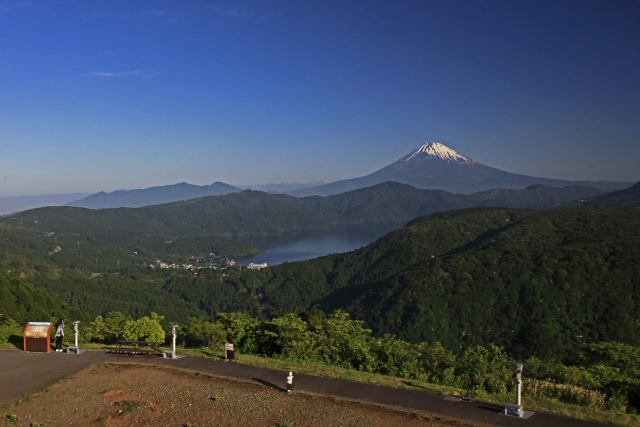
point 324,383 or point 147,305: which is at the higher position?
point 324,383

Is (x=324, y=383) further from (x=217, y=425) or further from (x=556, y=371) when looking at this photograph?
(x=556, y=371)

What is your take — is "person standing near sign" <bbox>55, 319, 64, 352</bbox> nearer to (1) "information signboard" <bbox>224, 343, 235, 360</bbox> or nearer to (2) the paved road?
(2) the paved road

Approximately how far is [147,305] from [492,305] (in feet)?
220

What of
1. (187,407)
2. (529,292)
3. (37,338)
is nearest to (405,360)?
(187,407)

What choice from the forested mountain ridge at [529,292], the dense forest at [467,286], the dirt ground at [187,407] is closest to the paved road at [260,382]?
the dirt ground at [187,407]

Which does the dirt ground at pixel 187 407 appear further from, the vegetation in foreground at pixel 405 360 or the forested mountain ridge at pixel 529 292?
the forested mountain ridge at pixel 529 292

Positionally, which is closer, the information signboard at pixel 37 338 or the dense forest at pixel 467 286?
the information signboard at pixel 37 338

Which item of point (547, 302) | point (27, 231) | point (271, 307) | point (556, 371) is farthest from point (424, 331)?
point (27, 231)

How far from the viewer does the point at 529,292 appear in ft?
185

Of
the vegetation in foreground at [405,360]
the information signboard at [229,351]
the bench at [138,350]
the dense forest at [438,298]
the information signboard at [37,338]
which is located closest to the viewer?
the vegetation in foreground at [405,360]

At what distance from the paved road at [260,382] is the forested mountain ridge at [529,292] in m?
36.9

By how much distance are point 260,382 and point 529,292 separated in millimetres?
51834

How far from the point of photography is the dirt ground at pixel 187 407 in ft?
30.6

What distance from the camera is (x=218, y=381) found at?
1165cm
